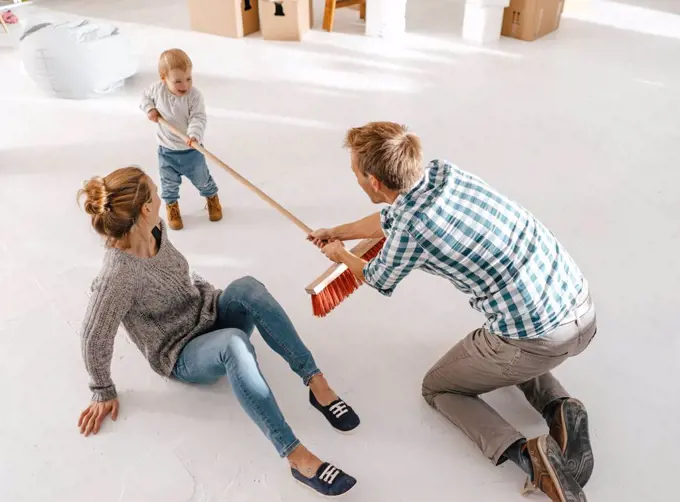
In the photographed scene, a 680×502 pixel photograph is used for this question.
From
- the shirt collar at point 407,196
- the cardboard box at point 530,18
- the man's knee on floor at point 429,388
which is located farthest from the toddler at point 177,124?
the cardboard box at point 530,18

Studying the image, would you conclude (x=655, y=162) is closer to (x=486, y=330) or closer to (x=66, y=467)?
(x=486, y=330)

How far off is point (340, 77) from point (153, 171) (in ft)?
3.89

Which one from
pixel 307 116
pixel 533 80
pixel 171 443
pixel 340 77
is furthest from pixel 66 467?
pixel 533 80

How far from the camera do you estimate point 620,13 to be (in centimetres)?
399

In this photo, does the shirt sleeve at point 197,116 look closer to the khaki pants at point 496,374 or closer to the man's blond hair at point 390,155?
the man's blond hair at point 390,155

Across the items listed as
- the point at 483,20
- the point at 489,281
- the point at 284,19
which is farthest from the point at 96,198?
the point at 483,20

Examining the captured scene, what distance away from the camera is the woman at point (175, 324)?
4.60 feet

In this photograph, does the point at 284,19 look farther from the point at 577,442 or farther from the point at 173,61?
the point at 577,442

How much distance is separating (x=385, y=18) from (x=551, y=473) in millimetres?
2857

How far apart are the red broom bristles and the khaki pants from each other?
0.32 m

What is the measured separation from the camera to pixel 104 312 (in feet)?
4.71

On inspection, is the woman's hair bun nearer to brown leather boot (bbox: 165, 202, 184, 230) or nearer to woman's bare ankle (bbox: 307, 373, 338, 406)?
woman's bare ankle (bbox: 307, 373, 338, 406)

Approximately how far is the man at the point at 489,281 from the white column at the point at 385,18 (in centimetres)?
241

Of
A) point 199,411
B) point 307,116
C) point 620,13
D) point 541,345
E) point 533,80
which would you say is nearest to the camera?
point 541,345
